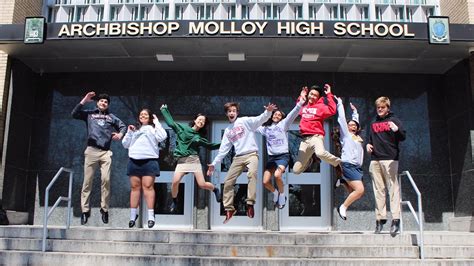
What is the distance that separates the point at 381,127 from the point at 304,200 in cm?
366

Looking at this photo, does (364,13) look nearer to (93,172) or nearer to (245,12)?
(245,12)

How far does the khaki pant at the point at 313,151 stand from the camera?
7.53 meters

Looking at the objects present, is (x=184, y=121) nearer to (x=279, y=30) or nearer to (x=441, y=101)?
(x=279, y=30)

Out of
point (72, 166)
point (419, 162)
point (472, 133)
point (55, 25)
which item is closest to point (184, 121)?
point (72, 166)

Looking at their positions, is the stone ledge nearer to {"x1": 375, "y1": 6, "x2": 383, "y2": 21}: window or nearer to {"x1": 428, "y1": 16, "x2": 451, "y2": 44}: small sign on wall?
{"x1": 428, "y1": 16, "x2": 451, "y2": 44}: small sign on wall

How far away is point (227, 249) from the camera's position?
21.6ft

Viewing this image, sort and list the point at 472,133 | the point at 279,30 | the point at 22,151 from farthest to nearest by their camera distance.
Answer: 1. the point at 22,151
2. the point at 472,133
3. the point at 279,30

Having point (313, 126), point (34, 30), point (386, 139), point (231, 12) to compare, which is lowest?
point (386, 139)

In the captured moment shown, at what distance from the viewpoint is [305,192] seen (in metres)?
10.8

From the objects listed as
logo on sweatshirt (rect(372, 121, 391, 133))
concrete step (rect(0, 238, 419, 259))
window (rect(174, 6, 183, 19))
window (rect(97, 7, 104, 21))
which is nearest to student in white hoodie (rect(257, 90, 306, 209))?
logo on sweatshirt (rect(372, 121, 391, 133))

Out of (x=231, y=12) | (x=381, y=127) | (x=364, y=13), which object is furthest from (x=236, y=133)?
(x=364, y=13)

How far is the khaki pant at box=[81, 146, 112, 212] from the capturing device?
7965mm

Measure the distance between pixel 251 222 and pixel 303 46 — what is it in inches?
152

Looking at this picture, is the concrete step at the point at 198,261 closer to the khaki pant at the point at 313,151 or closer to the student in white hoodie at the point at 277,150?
the khaki pant at the point at 313,151
